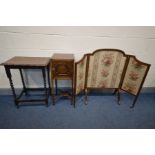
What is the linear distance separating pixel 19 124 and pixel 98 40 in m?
1.73

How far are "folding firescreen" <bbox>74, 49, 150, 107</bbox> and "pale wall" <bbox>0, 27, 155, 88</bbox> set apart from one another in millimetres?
286

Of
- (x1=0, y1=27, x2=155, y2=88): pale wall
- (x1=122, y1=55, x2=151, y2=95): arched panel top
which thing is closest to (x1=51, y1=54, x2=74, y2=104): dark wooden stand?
(x1=0, y1=27, x2=155, y2=88): pale wall

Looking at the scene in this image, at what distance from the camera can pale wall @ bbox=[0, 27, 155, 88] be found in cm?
199

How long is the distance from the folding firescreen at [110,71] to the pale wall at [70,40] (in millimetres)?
286

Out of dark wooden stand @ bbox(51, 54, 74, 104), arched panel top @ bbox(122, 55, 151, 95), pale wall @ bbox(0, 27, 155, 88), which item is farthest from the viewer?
pale wall @ bbox(0, 27, 155, 88)

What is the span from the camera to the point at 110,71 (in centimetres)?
209

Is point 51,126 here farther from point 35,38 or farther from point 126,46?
point 126,46

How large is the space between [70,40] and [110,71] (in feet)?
2.68

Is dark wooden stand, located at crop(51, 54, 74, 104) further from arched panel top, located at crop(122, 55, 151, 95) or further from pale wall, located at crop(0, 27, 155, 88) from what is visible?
arched panel top, located at crop(122, 55, 151, 95)

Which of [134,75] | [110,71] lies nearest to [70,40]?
[110,71]

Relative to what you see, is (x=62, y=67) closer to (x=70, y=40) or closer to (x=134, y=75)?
(x=70, y=40)

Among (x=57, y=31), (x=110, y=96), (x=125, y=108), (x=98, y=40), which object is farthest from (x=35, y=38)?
(x=125, y=108)

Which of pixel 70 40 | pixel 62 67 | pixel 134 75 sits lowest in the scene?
pixel 134 75

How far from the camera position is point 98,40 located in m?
2.11
